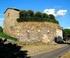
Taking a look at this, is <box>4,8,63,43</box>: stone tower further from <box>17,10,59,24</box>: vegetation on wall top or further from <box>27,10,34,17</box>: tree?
<box>27,10,34,17</box>: tree

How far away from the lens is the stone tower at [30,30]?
59.6 m

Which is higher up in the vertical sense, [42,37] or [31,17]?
[31,17]

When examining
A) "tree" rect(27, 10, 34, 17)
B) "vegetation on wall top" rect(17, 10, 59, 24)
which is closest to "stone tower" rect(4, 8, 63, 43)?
"vegetation on wall top" rect(17, 10, 59, 24)

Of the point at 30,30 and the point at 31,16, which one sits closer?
the point at 30,30

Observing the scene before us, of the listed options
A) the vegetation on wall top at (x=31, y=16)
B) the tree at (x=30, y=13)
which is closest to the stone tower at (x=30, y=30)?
the vegetation on wall top at (x=31, y=16)

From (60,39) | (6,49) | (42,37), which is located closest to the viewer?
(6,49)

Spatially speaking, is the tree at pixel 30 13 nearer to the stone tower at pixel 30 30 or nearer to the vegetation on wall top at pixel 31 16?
the vegetation on wall top at pixel 31 16

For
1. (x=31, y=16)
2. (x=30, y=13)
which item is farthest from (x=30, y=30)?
(x=30, y=13)

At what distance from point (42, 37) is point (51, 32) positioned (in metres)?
3.25

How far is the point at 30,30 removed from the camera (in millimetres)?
60219

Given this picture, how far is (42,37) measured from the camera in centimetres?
5994

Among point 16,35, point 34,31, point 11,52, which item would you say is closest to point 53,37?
point 34,31

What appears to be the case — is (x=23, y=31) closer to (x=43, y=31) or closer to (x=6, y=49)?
(x=43, y=31)

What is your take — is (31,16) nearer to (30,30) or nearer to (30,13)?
(30,13)
